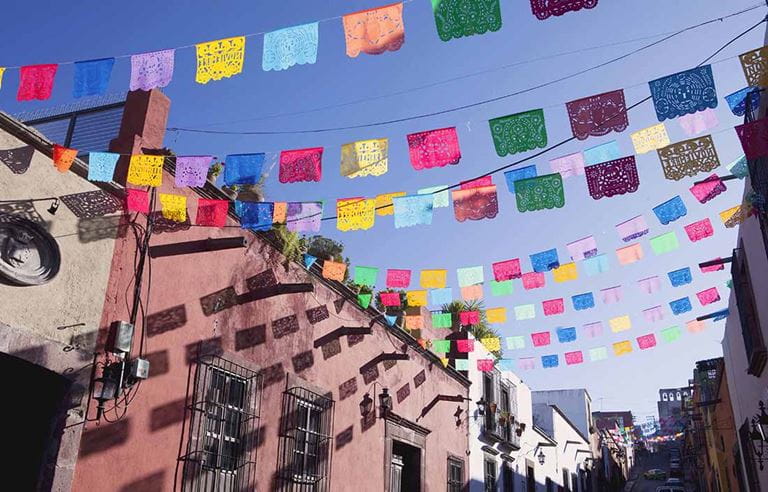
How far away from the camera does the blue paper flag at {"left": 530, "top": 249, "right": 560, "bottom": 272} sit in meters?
9.80

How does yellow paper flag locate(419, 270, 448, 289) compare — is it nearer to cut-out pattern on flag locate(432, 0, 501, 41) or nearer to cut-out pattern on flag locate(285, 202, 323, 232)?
cut-out pattern on flag locate(285, 202, 323, 232)

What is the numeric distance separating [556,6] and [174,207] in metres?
4.47

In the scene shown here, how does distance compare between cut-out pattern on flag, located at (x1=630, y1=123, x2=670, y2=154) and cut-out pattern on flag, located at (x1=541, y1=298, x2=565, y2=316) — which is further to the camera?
cut-out pattern on flag, located at (x1=541, y1=298, x2=565, y2=316)

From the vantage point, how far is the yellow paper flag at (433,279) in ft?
33.5

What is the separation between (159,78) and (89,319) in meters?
2.43

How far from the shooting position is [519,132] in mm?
6723

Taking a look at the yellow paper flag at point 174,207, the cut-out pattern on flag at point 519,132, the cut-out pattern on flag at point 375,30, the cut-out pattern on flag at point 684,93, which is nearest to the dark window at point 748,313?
the cut-out pattern on flag at point 684,93

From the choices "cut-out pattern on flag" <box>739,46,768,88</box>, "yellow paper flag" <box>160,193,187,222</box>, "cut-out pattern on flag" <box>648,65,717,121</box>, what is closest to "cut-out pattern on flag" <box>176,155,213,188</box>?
"yellow paper flag" <box>160,193,187,222</box>

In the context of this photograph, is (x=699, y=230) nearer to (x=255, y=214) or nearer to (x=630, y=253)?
(x=630, y=253)

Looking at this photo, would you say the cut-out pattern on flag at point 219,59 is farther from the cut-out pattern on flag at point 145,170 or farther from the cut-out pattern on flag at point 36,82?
the cut-out pattern on flag at point 36,82

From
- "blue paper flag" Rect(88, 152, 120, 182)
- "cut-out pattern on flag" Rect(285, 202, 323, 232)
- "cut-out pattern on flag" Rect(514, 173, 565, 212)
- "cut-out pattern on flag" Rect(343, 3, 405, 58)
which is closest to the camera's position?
"cut-out pattern on flag" Rect(343, 3, 405, 58)

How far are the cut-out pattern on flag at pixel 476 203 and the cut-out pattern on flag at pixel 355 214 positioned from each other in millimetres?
1083

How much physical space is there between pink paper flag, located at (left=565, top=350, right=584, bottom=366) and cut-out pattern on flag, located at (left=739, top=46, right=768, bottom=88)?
Result: 7.96m

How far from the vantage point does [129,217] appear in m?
6.50
